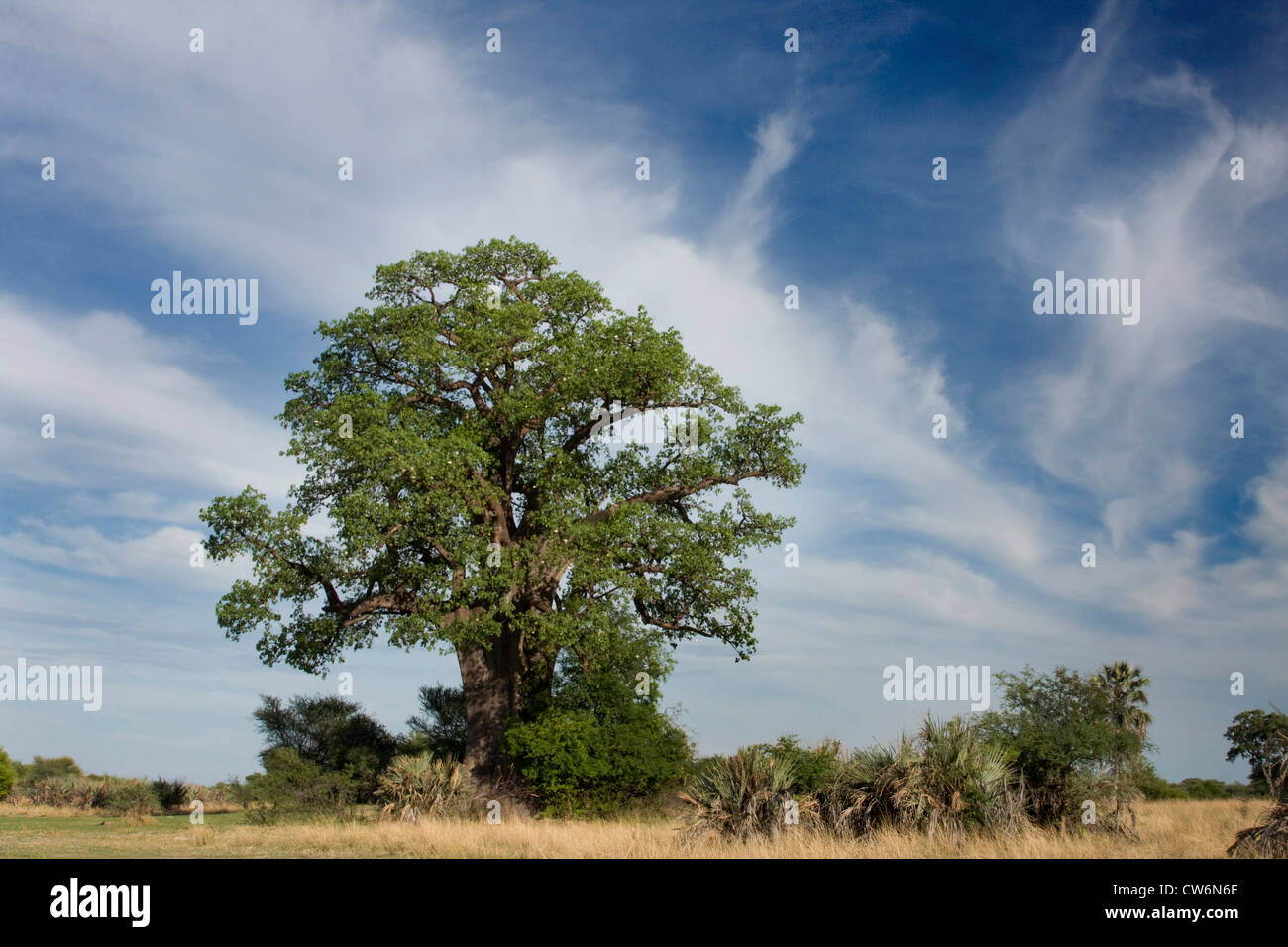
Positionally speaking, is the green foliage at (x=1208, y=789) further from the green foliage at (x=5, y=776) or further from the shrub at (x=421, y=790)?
the green foliage at (x=5, y=776)

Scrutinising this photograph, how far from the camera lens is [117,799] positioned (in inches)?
1330

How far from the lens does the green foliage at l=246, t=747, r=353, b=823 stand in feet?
85.1

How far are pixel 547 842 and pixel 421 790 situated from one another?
766cm

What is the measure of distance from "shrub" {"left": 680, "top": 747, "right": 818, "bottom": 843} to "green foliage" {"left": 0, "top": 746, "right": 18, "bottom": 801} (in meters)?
35.4

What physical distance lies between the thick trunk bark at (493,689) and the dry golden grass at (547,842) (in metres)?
3.51

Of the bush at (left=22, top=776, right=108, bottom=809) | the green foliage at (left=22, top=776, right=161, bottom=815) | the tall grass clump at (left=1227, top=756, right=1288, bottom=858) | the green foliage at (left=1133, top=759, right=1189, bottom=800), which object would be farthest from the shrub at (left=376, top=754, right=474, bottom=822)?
the green foliage at (left=1133, top=759, right=1189, bottom=800)

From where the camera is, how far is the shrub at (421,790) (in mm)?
25078

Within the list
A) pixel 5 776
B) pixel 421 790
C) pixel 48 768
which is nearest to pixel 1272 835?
pixel 421 790

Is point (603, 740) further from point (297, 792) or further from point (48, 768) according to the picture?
point (48, 768)

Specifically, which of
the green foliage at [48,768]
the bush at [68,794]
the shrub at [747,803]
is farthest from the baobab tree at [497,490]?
the green foliage at [48,768]

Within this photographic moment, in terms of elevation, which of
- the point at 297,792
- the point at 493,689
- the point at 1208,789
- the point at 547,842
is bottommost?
the point at 1208,789

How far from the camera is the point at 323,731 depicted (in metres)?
34.9
